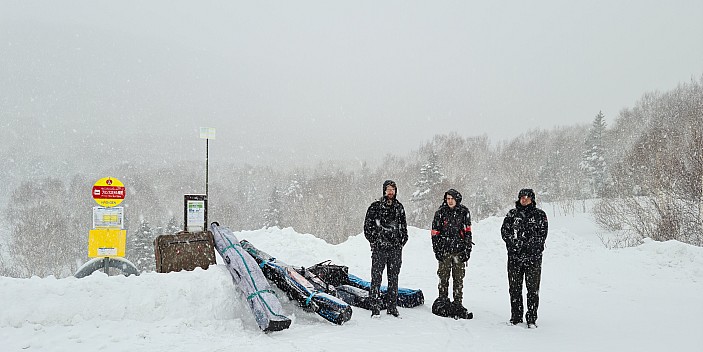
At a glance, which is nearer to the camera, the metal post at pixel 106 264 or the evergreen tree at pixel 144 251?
the metal post at pixel 106 264

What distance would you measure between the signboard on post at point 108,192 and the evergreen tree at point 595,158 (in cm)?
5054

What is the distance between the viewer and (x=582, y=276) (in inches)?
434

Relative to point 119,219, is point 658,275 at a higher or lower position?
lower

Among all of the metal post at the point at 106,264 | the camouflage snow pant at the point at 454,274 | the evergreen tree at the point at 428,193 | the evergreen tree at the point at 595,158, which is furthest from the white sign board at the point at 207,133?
the evergreen tree at the point at 595,158

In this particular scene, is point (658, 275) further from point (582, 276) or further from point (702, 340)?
point (702, 340)

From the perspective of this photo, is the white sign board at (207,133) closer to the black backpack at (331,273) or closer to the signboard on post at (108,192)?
the signboard on post at (108,192)

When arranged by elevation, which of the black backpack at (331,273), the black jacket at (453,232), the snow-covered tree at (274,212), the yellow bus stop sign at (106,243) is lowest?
the snow-covered tree at (274,212)

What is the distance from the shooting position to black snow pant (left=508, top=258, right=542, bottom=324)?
20.2 ft

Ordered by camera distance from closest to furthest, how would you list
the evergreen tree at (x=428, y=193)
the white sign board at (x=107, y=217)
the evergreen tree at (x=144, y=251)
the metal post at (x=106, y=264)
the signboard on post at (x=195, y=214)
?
the signboard on post at (x=195, y=214)
the metal post at (x=106, y=264)
the white sign board at (x=107, y=217)
the evergreen tree at (x=144, y=251)
the evergreen tree at (x=428, y=193)

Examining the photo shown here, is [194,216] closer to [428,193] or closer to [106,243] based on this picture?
[106,243]

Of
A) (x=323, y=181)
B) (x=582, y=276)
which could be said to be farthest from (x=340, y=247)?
(x=323, y=181)

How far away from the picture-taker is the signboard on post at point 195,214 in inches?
300

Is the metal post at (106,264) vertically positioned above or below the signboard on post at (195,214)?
below

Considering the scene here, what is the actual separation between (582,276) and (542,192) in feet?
153
